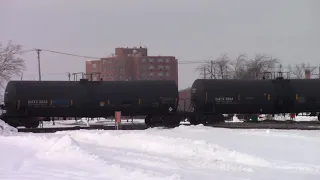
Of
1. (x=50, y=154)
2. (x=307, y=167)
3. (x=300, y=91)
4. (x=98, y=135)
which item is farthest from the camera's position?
(x=300, y=91)

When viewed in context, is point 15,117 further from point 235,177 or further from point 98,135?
point 235,177

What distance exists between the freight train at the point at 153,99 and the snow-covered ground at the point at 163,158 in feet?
33.8

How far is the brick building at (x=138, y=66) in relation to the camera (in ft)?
365

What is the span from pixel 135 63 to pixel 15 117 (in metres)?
93.0

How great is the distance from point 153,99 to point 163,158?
15377mm

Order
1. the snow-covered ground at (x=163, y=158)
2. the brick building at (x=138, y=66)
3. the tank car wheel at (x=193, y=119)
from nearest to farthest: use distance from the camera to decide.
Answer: the snow-covered ground at (x=163, y=158) → the tank car wheel at (x=193, y=119) → the brick building at (x=138, y=66)

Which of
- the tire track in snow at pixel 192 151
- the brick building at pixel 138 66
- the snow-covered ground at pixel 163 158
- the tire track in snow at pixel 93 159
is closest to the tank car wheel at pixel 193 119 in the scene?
the snow-covered ground at pixel 163 158

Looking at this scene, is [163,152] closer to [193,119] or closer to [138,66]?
[193,119]

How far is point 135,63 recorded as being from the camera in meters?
118

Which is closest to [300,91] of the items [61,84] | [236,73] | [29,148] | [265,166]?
[61,84]

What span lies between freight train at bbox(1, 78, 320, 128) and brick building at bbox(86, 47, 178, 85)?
3183 inches

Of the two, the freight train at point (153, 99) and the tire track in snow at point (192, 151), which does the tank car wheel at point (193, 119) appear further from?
the tire track in snow at point (192, 151)

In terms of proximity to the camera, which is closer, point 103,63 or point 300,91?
point 300,91

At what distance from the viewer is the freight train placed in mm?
25703
